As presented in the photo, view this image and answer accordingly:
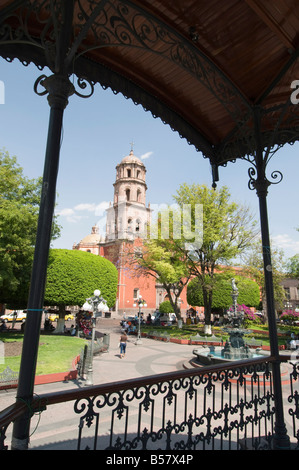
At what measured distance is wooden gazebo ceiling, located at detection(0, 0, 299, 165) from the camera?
3031mm

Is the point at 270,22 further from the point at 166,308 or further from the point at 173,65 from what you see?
the point at 166,308

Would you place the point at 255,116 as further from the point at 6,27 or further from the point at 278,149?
the point at 6,27

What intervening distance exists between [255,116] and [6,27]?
3.75m

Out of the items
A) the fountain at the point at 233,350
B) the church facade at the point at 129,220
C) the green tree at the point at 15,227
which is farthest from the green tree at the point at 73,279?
the church facade at the point at 129,220

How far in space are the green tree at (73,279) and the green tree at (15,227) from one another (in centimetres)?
348

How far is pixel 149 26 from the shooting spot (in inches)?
137

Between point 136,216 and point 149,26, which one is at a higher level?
point 136,216

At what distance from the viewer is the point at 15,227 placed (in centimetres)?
1722

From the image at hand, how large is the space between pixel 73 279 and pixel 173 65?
24.7 metres

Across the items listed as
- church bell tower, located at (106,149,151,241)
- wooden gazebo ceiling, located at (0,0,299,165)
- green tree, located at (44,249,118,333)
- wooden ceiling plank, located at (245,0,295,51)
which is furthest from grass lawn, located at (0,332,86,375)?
church bell tower, located at (106,149,151,241)

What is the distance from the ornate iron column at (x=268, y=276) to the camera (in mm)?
3797
